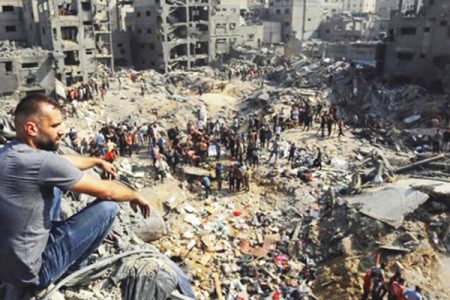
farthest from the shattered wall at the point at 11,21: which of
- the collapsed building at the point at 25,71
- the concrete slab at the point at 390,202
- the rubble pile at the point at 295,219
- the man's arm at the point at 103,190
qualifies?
the man's arm at the point at 103,190

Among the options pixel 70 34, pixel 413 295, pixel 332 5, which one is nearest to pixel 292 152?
pixel 413 295

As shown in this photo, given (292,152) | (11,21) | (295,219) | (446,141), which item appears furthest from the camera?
(11,21)

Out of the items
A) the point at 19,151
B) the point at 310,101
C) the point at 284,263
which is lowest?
the point at 284,263

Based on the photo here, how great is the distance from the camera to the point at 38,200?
2.71 m

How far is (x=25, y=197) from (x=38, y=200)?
0.28 ft

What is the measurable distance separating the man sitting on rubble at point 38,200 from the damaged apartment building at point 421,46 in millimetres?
30156

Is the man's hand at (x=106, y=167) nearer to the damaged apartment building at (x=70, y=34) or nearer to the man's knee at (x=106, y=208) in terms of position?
the man's knee at (x=106, y=208)

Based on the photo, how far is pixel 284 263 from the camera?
41.3 ft

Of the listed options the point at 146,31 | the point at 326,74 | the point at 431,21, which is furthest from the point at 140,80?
the point at 431,21

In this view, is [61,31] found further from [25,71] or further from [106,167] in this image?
[106,167]

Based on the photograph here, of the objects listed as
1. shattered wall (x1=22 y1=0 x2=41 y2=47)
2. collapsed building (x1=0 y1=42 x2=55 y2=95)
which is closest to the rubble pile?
collapsed building (x1=0 y1=42 x2=55 y2=95)

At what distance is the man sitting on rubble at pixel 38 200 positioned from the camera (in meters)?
2.62

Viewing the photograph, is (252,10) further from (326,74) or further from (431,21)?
(431,21)

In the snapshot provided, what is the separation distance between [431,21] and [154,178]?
23.9m
